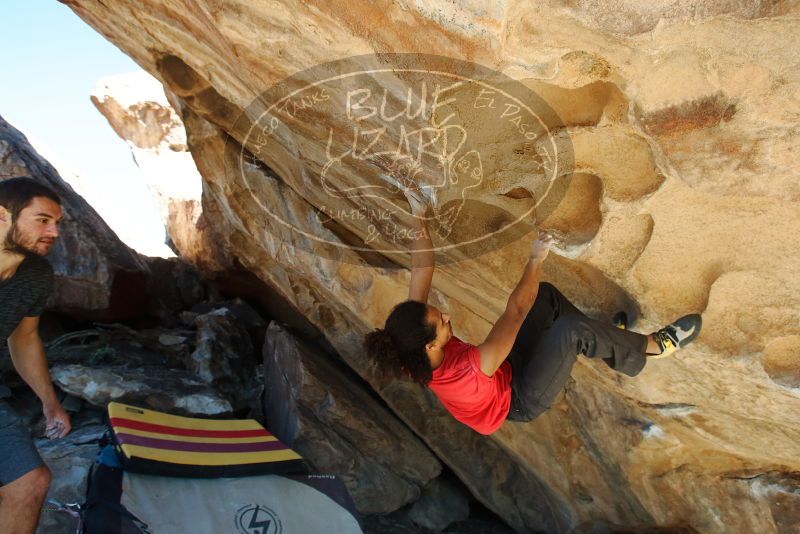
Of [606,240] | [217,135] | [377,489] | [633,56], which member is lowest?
[377,489]

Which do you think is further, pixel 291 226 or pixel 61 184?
pixel 61 184

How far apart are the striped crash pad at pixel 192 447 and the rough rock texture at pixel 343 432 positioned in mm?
513

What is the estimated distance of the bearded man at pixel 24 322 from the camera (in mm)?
2363

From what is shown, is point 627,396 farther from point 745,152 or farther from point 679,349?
point 745,152

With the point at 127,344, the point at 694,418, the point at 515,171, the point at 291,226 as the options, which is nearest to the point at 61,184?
the point at 127,344

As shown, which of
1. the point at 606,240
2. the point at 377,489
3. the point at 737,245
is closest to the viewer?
the point at 737,245

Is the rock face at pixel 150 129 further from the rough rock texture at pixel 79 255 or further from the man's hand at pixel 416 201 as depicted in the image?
the man's hand at pixel 416 201

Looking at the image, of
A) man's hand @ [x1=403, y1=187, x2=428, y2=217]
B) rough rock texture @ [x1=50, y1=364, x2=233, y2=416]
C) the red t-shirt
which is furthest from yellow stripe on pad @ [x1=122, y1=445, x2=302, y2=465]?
man's hand @ [x1=403, y1=187, x2=428, y2=217]

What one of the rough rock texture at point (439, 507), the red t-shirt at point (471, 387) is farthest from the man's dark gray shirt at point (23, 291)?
the rough rock texture at point (439, 507)

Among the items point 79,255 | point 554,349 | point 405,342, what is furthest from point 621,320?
point 79,255

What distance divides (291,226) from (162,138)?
574 centimetres

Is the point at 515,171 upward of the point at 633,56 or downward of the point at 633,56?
downward

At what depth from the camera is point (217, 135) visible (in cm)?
419

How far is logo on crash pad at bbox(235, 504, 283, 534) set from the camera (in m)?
3.26
